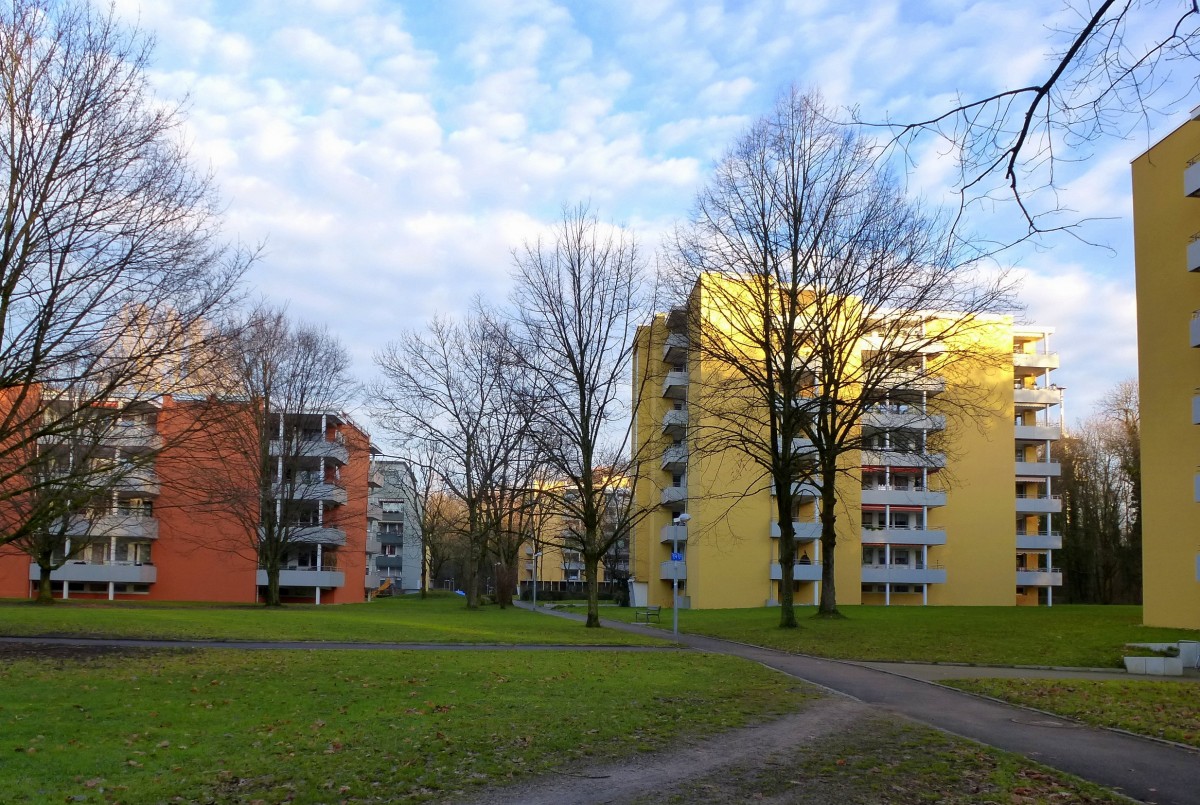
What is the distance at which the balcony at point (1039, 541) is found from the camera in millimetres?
61250

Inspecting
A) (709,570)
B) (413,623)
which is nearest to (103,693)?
(413,623)

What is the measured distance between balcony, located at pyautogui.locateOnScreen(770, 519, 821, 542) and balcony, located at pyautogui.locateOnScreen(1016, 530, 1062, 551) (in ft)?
58.3

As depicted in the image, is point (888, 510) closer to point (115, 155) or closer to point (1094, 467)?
point (1094, 467)

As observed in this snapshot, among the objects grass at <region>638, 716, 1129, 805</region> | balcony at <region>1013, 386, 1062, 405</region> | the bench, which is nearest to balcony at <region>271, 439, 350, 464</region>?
the bench

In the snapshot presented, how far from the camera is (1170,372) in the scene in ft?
102

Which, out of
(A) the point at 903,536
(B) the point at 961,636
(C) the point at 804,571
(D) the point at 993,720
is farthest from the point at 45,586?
(A) the point at 903,536

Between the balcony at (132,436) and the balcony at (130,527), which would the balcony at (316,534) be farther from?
the balcony at (132,436)

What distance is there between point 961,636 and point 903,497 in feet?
116

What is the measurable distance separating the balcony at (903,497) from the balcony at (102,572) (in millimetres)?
42506

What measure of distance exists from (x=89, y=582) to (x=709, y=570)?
116ft

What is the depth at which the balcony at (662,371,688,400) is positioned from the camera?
187ft

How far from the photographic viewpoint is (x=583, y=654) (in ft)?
65.6

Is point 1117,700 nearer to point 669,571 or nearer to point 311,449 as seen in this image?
point 311,449

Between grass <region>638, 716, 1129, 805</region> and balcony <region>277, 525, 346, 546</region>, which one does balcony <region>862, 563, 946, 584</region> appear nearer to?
balcony <region>277, 525, 346, 546</region>
